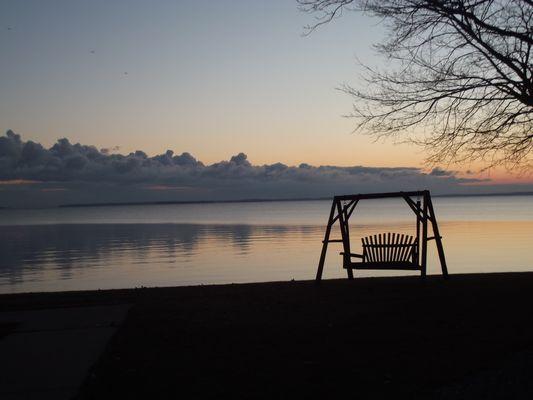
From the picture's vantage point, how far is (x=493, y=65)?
1111 cm

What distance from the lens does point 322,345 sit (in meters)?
7.71

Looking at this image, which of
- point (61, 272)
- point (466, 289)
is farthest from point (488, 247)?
point (466, 289)

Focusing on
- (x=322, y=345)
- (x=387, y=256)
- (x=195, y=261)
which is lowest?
(x=195, y=261)

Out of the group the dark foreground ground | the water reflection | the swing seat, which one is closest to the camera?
the dark foreground ground

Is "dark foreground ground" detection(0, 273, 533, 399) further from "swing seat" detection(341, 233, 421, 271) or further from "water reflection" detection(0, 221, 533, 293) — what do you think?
"water reflection" detection(0, 221, 533, 293)

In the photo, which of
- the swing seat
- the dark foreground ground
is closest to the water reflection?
the swing seat

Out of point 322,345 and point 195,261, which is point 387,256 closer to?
point 322,345

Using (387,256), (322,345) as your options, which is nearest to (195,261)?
(387,256)

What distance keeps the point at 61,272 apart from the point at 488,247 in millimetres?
24838

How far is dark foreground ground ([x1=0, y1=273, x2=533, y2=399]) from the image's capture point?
19.8ft

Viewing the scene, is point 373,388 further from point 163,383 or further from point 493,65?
point 493,65

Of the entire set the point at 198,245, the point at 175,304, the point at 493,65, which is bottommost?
the point at 198,245

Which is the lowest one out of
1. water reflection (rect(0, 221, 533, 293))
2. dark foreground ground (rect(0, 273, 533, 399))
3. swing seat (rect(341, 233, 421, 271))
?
water reflection (rect(0, 221, 533, 293))

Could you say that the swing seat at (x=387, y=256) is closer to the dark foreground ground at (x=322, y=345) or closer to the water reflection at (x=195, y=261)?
the dark foreground ground at (x=322, y=345)
